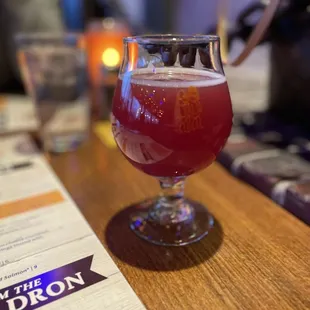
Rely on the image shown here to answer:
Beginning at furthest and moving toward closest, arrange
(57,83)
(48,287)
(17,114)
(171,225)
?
(17,114) < (57,83) < (171,225) < (48,287)

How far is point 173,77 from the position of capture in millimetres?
515

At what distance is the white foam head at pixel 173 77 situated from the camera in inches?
19.8

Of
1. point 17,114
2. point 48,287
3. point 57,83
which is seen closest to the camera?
point 48,287

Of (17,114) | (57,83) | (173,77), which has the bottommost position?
(17,114)

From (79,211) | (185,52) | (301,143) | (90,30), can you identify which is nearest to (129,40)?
(185,52)

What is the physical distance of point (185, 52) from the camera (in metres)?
0.51

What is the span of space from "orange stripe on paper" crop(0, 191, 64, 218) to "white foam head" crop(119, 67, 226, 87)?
0.91 ft

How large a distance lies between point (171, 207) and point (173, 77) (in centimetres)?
23

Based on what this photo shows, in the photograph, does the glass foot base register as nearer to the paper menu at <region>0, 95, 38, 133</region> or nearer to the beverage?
the beverage

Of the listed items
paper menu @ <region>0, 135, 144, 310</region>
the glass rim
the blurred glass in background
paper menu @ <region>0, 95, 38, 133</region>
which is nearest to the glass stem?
paper menu @ <region>0, 135, 144, 310</region>

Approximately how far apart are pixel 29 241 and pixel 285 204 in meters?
0.42

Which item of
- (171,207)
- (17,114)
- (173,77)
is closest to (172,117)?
(173,77)

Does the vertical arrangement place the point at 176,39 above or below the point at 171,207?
above

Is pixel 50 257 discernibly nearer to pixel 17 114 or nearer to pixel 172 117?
pixel 172 117
